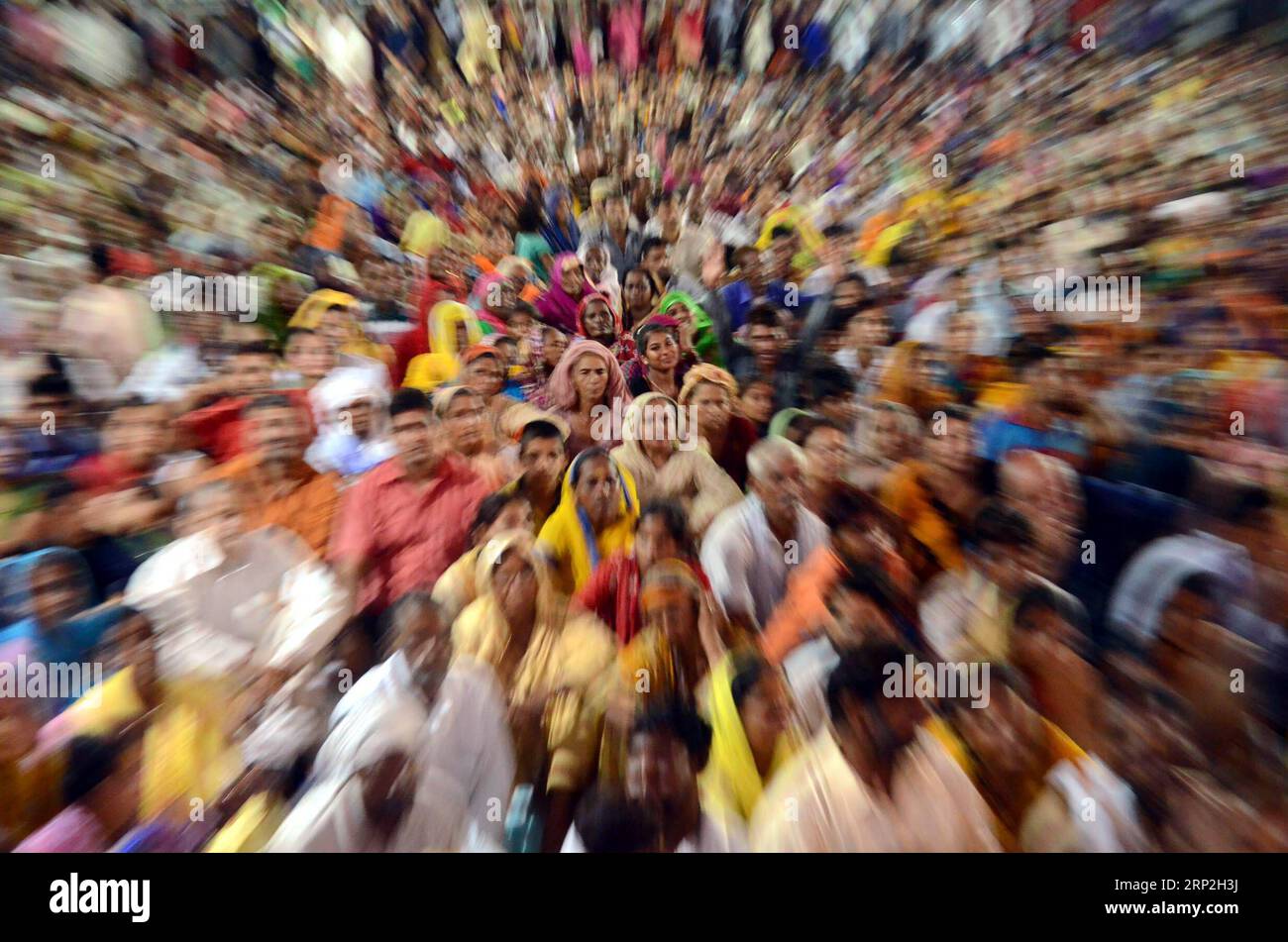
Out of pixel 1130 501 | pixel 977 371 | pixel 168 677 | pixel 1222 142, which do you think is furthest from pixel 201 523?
pixel 1222 142

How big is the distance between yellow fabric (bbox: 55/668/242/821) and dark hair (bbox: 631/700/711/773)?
2.18ft

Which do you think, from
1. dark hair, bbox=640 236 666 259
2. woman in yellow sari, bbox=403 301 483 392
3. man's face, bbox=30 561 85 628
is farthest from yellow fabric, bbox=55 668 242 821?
dark hair, bbox=640 236 666 259

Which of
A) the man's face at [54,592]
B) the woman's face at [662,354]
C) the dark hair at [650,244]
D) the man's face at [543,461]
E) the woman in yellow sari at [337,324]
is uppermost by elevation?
the dark hair at [650,244]

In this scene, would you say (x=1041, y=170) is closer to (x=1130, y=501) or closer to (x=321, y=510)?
(x=1130, y=501)

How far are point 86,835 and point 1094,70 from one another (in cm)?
215

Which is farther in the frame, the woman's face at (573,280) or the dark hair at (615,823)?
the woman's face at (573,280)

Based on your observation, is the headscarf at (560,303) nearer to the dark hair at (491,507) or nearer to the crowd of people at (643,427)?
the crowd of people at (643,427)

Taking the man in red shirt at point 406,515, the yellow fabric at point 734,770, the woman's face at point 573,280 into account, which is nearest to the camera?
the yellow fabric at point 734,770

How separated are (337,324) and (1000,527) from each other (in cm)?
124

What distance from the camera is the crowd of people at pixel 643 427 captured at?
94 cm

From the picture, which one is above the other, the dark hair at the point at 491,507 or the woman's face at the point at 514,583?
the dark hair at the point at 491,507

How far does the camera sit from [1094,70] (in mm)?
1066

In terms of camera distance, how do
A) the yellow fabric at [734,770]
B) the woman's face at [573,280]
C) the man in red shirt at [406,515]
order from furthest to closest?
the woman's face at [573,280], the man in red shirt at [406,515], the yellow fabric at [734,770]

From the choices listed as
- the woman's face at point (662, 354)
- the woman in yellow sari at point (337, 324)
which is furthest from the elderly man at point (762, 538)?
the woman in yellow sari at point (337, 324)
